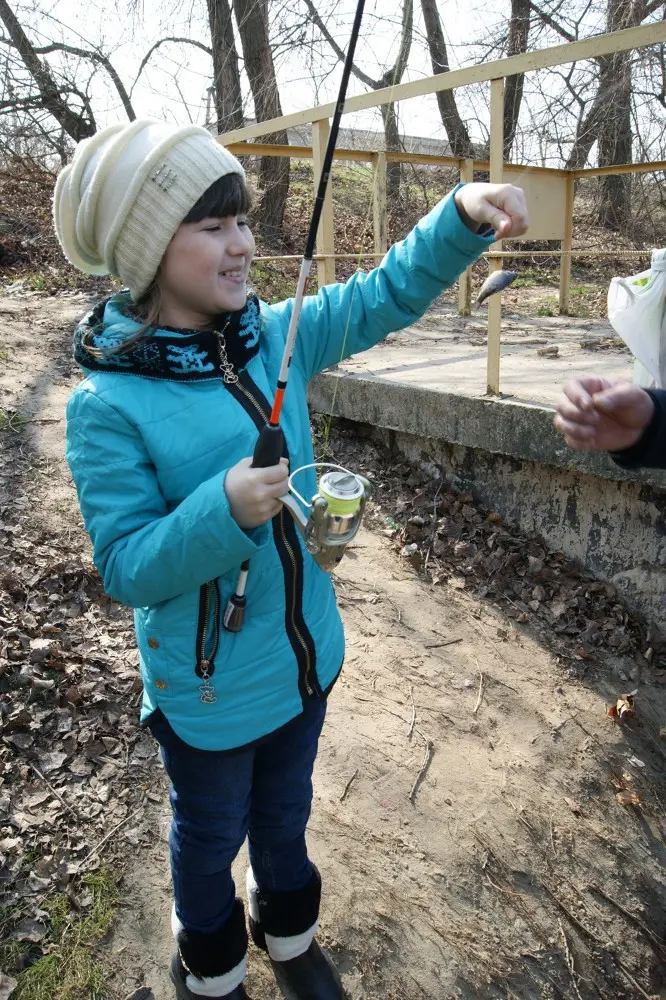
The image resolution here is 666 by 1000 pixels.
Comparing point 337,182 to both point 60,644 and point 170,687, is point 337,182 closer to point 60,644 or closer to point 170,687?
point 60,644

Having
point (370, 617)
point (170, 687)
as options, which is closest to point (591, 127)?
point (370, 617)

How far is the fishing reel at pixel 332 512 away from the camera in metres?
1.39

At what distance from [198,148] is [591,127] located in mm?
7573

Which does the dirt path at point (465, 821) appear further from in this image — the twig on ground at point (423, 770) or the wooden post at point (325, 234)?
the wooden post at point (325, 234)

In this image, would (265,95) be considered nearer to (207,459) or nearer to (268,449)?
(207,459)

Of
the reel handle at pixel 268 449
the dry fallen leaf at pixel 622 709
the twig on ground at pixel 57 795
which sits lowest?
the dry fallen leaf at pixel 622 709

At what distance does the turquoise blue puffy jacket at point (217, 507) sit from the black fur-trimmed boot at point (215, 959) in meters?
Result: 0.61

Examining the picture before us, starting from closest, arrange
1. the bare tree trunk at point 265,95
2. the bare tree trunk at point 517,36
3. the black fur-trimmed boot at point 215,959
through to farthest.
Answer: the black fur-trimmed boot at point 215,959 < the bare tree trunk at point 265,95 < the bare tree trunk at point 517,36

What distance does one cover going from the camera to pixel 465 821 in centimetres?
281

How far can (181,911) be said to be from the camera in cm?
184

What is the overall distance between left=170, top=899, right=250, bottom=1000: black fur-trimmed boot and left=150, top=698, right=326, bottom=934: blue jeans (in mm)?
34

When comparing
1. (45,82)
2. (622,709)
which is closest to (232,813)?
(622,709)

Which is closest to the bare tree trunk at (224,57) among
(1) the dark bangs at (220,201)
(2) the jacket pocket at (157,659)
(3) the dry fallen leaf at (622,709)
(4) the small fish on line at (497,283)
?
(4) the small fish on line at (497,283)

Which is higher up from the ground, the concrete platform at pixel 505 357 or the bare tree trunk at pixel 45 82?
the bare tree trunk at pixel 45 82
